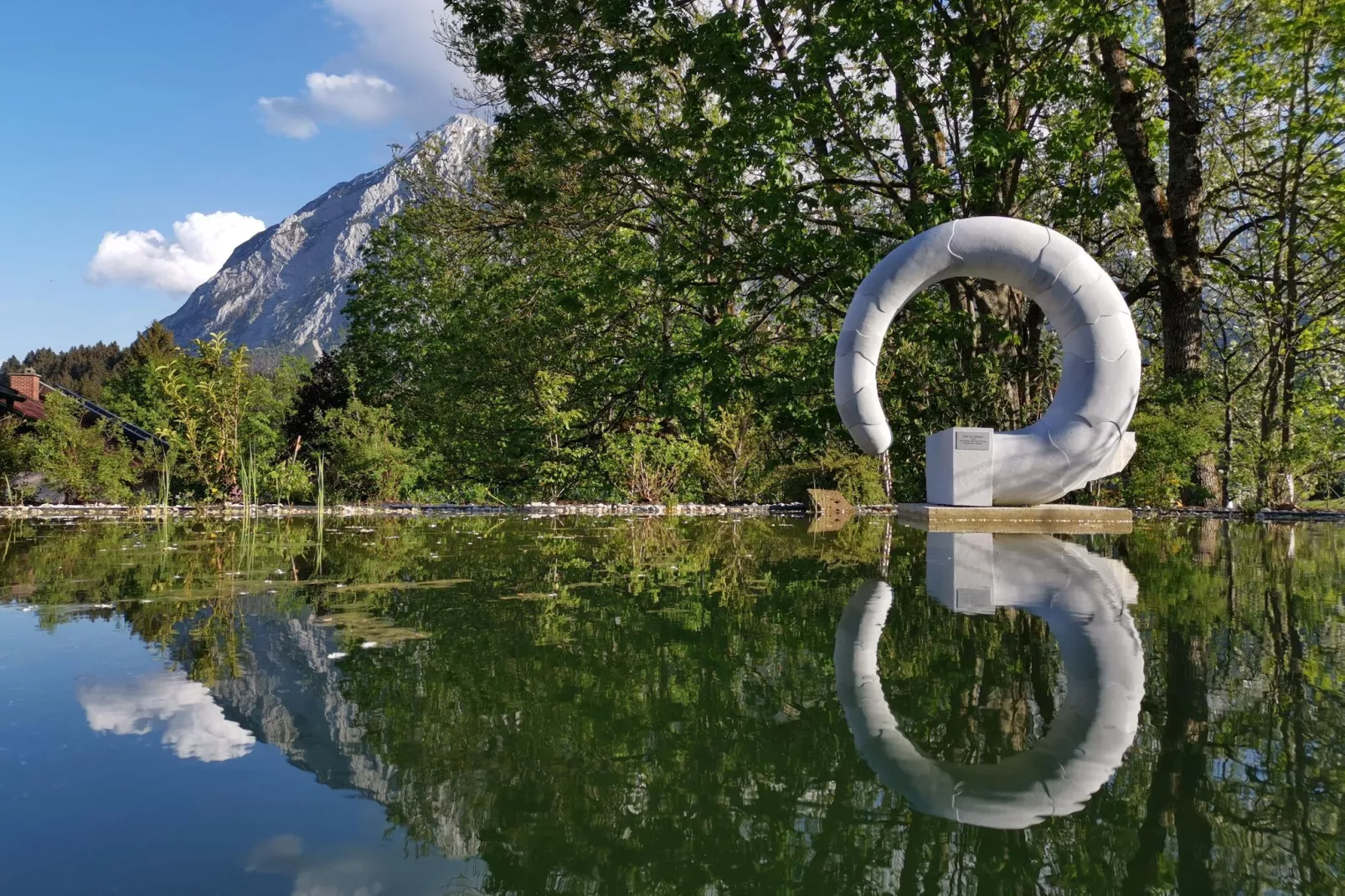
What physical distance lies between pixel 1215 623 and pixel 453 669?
303 cm

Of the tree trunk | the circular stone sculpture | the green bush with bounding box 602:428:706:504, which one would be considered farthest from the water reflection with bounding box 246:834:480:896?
the tree trunk

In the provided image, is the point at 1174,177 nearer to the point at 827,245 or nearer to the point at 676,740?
the point at 827,245

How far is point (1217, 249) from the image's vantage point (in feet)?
37.2

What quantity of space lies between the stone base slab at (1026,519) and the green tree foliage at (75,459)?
1171 cm

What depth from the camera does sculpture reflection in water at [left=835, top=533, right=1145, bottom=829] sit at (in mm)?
1662

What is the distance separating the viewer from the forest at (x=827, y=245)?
977 centimetres

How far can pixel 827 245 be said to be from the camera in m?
10.0

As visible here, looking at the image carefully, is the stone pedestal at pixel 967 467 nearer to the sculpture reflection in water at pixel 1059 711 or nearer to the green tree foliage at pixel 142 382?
the sculpture reflection in water at pixel 1059 711

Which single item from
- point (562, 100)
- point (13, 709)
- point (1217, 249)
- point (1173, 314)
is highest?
point (562, 100)

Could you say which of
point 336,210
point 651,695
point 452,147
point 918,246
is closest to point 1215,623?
point 651,695

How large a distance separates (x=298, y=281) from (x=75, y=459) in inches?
7403

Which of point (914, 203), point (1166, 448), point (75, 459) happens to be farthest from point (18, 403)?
point (1166, 448)

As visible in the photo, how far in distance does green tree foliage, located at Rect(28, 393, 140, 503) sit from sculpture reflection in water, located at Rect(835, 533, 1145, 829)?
12457 mm

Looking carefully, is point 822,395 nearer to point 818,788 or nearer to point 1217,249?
point 1217,249
